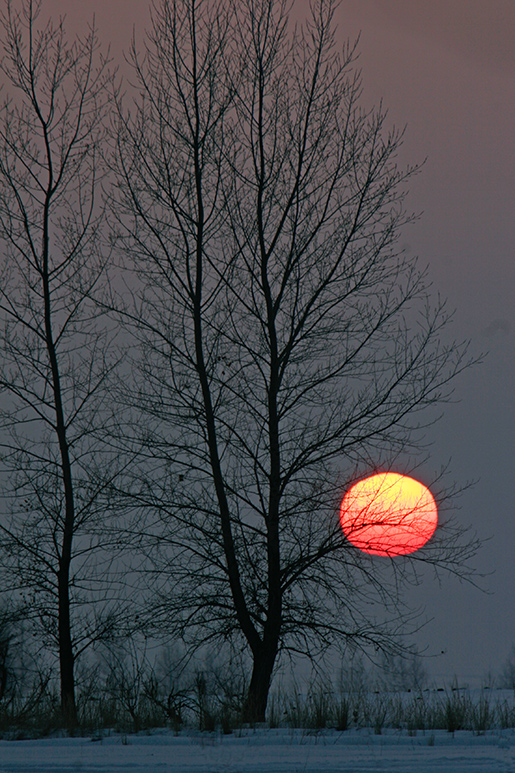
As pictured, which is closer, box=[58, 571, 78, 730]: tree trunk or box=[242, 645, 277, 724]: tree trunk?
box=[242, 645, 277, 724]: tree trunk

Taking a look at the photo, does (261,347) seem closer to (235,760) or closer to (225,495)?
(225,495)

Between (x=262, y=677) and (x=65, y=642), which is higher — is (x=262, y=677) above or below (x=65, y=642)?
below

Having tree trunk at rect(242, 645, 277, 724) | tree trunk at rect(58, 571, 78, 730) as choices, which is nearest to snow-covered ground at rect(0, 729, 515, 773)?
tree trunk at rect(242, 645, 277, 724)

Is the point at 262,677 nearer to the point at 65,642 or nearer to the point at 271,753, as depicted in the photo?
the point at 65,642

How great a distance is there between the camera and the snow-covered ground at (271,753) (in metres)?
4.84

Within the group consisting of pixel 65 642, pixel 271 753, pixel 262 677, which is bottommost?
pixel 271 753

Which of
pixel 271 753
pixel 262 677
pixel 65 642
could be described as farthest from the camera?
pixel 65 642

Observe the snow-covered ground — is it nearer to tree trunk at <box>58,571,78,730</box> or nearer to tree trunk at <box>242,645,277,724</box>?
tree trunk at <box>242,645,277,724</box>

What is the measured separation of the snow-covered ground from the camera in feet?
15.9

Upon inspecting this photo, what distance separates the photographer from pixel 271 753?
527cm

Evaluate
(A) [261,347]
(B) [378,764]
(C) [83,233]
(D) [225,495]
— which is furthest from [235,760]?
(C) [83,233]

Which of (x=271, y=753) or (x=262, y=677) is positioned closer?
(x=271, y=753)

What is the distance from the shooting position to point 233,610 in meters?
9.33

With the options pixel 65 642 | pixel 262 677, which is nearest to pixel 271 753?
pixel 262 677
